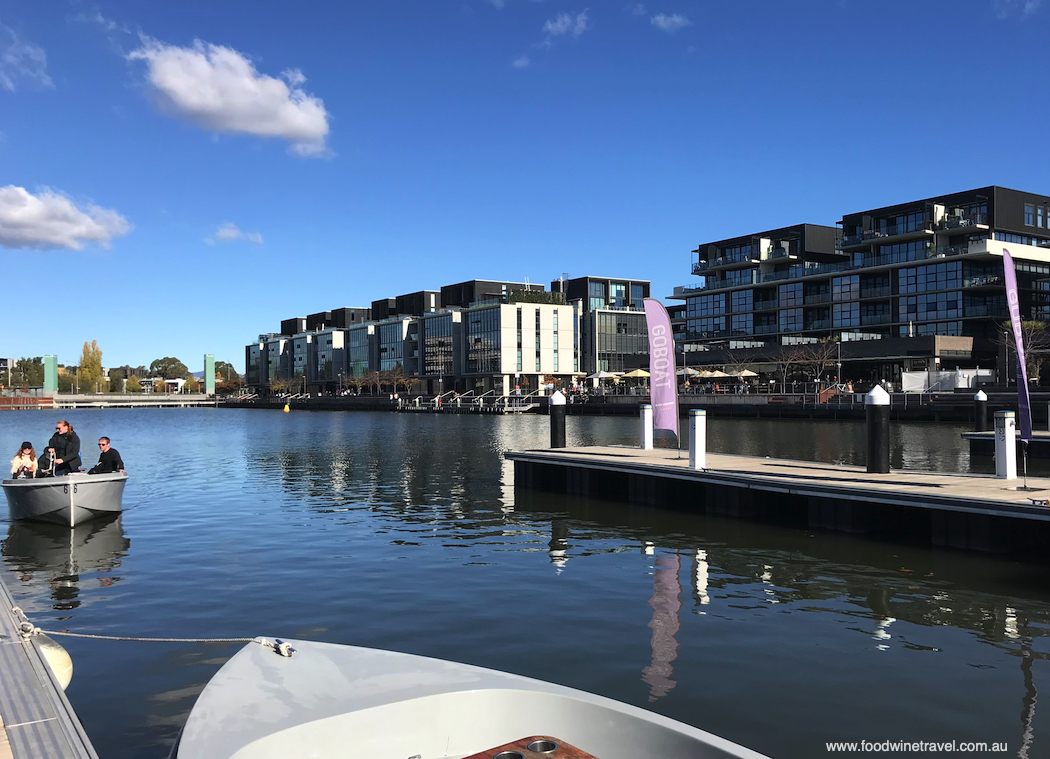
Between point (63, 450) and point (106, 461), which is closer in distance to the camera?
point (63, 450)

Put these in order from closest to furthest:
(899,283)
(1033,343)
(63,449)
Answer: (63,449), (1033,343), (899,283)

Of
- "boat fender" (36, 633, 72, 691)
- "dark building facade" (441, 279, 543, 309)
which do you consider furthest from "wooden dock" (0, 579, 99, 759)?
"dark building facade" (441, 279, 543, 309)

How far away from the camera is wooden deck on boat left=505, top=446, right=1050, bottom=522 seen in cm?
1509

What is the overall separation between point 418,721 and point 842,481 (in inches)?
622

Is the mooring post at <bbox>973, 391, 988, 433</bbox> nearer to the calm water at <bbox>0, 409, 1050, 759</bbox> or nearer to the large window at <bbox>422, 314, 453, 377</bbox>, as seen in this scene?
the calm water at <bbox>0, 409, 1050, 759</bbox>

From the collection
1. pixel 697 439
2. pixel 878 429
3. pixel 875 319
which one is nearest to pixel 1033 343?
pixel 875 319

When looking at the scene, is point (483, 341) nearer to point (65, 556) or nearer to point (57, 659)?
point (65, 556)

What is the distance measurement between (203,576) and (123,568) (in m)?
2.24

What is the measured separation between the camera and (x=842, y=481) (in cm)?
1847

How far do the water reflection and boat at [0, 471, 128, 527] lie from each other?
356 millimetres

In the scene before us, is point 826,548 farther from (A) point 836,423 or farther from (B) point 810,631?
(A) point 836,423

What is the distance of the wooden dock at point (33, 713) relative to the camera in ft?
16.7

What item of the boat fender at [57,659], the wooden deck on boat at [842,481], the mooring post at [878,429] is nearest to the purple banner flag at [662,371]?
the wooden deck on boat at [842,481]

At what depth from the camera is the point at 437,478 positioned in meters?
30.3
